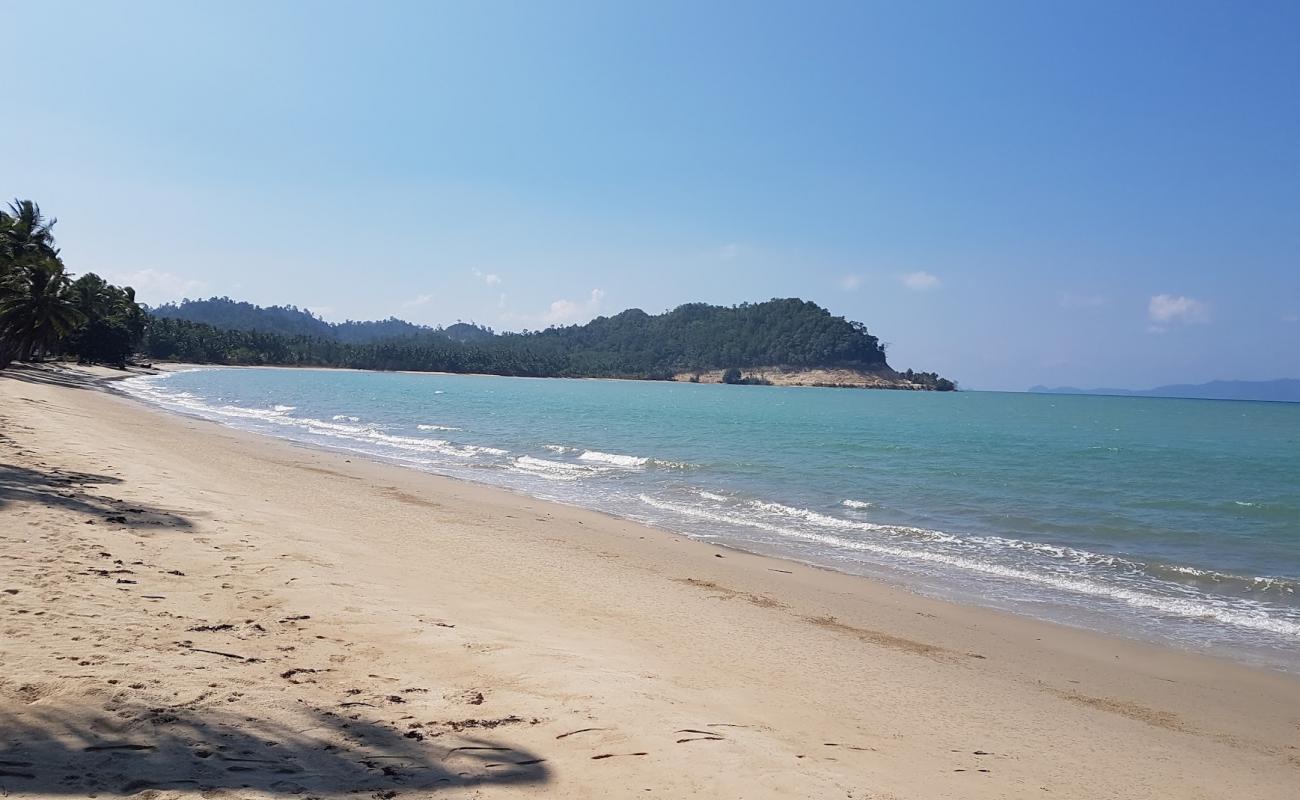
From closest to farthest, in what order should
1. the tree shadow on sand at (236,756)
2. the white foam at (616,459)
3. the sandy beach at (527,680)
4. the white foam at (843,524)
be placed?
1. the tree shadow on sand at (236,756)
2. the sandy beach at (527,680)
3. the white foam at (843,524)
4. the white foam at (616,459)

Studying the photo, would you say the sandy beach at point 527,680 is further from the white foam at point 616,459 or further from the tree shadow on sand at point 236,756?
the white foam at point 616,459

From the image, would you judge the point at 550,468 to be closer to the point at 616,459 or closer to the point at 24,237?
the point at 616,459

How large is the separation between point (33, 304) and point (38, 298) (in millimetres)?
933

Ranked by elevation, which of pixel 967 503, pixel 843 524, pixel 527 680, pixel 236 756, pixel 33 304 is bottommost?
pixel 843 524

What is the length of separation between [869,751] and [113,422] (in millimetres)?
28945

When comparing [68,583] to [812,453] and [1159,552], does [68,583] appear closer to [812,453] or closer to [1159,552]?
[1159,552]

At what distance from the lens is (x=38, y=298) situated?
50.0 metres

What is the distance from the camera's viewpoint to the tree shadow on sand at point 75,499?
9.40 metres

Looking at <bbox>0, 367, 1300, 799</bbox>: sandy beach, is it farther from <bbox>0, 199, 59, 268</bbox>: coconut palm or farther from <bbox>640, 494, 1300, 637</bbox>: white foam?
<bbox>0, 199, 59, 268</bbox>: coconut palm

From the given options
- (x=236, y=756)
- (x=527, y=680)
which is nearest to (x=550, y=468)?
(x=527, y=680)

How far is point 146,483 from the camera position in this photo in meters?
13.0

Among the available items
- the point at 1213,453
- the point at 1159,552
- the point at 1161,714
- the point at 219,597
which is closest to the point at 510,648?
the point at 219,597

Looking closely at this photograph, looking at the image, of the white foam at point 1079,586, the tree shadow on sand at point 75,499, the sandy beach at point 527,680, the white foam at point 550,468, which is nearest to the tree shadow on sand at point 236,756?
the sandy beach at point 527,680

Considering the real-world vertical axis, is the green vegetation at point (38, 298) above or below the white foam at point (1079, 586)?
above
